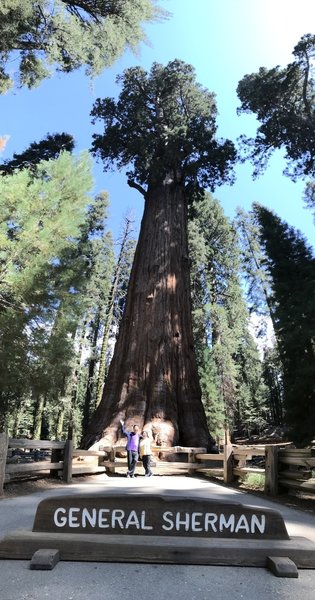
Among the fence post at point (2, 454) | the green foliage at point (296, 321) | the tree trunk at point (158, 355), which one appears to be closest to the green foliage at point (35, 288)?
the tree trunk at point (158, 355)

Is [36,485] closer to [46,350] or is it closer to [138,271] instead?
[46,350]

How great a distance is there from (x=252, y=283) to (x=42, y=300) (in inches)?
996

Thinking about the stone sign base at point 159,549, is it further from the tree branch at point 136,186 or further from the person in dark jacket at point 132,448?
the tree branch at point 136,186

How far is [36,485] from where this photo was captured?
8562 millimetres

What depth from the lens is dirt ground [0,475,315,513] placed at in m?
7.10

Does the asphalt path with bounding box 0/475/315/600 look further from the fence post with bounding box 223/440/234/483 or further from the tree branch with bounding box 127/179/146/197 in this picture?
the tree branch with bounding box 127/179/146/197

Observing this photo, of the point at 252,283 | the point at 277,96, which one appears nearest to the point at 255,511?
the point at 277,96

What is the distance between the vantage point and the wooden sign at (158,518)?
11.1 ft

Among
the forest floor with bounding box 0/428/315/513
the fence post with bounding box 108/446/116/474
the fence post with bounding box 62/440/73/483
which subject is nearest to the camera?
the forest floor with bounding box 0/428/315/513

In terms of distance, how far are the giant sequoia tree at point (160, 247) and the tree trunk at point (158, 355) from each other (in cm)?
3

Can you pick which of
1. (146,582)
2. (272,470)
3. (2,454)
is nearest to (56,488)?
(2,454)

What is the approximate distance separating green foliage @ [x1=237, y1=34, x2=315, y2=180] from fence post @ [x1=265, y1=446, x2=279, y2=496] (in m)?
14.3

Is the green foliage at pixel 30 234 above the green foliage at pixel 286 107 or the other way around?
the other way around

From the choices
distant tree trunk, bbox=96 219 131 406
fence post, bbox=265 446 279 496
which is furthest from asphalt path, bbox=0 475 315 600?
distant tree trunk, bbox=96 219 131 406
